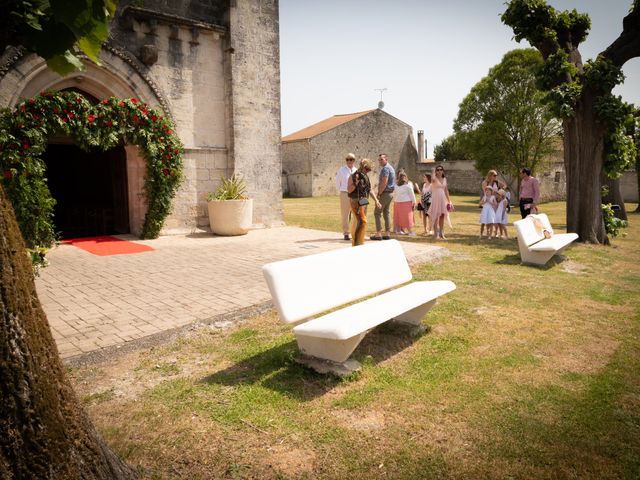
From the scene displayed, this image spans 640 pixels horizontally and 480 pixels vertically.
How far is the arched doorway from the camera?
A: 1154 cm

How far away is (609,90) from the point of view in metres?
9.30

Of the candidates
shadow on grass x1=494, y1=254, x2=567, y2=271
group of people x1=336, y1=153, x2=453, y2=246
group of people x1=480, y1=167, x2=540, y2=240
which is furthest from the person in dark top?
group of people x1=480, y1=167, x2=540, y2=240

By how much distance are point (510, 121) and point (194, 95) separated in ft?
57.8

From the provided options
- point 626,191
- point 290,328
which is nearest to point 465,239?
point 290,328

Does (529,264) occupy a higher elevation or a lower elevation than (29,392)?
lower

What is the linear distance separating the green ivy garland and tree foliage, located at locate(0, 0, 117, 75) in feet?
21.9

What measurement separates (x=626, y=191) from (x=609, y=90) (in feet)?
76.3

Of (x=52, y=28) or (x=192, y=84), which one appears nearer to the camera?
(x=52, y=28)

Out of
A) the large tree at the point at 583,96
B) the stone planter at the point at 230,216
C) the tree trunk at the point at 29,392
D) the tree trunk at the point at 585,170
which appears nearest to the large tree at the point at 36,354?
the tree trunk at the point at 29,392

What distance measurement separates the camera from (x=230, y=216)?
1084cm

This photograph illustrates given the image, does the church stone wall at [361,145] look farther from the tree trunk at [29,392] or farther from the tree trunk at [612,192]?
the tree trunk at [29,392]

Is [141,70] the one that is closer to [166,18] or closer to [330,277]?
[166,18]

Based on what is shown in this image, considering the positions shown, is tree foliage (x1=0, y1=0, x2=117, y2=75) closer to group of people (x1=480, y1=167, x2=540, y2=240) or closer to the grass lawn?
the grass lawn

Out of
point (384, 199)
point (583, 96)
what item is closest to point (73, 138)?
point (384, 199)
